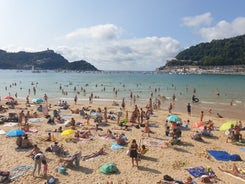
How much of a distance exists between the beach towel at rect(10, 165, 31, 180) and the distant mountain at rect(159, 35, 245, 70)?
6269 inches

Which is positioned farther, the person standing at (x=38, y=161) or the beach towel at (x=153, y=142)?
the beach towel at (x=153, y=142)

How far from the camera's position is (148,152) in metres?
14.6

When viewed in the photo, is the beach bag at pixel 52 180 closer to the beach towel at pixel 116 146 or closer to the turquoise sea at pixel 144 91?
the beach towel at pixel 116 146

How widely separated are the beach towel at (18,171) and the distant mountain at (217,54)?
159229 millimetres

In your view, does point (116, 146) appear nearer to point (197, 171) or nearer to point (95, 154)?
point (95, 154)

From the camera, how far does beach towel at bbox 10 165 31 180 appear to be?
11.3m

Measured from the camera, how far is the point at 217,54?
177 m

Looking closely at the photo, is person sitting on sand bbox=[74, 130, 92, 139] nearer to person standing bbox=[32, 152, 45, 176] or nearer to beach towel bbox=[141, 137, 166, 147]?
beach towel bbox=[141, 137, 166, 147]

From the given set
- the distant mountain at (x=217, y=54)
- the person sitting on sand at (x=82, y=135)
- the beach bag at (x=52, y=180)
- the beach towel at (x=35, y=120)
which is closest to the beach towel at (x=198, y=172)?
the beach bag at (x=52, y=180)

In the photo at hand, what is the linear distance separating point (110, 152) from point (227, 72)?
149 meters

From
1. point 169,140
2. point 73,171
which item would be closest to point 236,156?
Result: point 169,140

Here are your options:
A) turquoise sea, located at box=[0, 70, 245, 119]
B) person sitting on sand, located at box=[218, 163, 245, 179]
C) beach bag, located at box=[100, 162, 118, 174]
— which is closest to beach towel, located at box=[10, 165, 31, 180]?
beach bag, located at box=[100, 162, 118, 174]

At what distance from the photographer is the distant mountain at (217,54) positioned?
533 feet

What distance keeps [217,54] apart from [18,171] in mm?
179222
